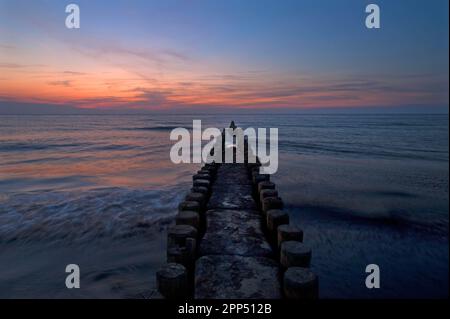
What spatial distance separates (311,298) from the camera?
2973 mm

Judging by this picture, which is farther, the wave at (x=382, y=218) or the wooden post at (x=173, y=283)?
the wave at (x=382, y=218)

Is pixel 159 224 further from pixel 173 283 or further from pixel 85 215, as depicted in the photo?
pixel 173 283

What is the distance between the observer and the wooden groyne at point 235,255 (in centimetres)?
312

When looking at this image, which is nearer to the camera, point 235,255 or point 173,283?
point 173,283

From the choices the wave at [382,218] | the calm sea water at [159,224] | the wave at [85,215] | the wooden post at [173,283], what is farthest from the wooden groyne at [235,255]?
the wave at [382,218]

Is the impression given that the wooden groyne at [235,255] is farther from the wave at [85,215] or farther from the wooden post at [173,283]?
the wave at [85,215]

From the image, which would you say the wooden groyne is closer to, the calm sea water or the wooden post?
the wooden post

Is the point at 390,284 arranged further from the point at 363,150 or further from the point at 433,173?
the point at 363,150

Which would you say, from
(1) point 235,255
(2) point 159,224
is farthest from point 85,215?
(1) point 235,255

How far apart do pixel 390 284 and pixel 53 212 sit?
29.6ft

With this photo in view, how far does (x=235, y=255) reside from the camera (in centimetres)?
409

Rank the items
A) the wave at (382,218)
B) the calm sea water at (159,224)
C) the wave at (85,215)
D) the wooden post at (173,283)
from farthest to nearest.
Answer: the wave at (382,218)
the wave at (85,215)
the calm sea water at (159,224)
the wooden post at (173,283)

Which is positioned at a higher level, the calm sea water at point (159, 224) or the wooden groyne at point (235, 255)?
the wooden groyne at point (235, 255)
